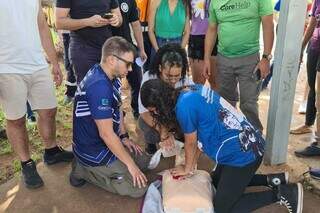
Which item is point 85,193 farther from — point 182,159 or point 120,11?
point 120,11

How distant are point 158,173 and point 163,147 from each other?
0.80 feet

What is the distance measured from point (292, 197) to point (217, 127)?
784mm

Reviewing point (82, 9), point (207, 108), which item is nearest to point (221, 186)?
point (207, 108)

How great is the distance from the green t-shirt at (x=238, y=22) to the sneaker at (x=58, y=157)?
1.74m

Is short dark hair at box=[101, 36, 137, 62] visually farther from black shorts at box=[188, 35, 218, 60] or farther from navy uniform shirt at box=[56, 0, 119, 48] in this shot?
black shorts at box=[188, 35, 218, 60]

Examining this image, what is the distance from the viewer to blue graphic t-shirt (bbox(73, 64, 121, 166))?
3.04m

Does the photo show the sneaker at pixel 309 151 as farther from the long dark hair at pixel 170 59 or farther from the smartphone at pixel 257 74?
the long dark hair at pixel 170 59

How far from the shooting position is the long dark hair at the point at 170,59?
10.9 ft

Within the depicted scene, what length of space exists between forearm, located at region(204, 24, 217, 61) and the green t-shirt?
11cm

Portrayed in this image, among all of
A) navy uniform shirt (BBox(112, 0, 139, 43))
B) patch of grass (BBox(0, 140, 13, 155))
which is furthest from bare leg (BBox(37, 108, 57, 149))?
navy uniform shirt (BBox(112, 0, 139, 43))

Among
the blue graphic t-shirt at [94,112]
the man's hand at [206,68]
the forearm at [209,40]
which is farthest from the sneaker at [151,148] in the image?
the forearm at [209,40]

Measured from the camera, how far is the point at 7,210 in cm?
319

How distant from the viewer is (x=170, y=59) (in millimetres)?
3320

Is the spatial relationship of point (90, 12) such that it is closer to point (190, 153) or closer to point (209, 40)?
point (209, 40)
